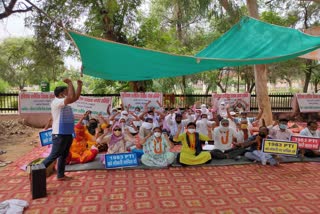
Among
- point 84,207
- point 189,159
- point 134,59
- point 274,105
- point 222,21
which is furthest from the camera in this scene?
point 274,105

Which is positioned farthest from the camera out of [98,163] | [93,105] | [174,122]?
[93,105]

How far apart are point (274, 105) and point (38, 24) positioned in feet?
33.7

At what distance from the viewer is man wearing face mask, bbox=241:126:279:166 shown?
547 centimetres

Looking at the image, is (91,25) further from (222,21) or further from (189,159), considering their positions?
(189,159)

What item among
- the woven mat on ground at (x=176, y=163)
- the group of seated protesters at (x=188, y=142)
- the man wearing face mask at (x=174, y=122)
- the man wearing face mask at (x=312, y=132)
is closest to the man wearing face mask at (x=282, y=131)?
the group of seated protesters at (x=188, y=142)

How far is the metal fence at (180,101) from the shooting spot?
10867 millimetres

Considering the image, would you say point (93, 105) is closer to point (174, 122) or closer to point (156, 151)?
point (174, 122)

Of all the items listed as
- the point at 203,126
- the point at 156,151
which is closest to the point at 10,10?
the point at 156,151

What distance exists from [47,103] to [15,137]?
1.56 metres

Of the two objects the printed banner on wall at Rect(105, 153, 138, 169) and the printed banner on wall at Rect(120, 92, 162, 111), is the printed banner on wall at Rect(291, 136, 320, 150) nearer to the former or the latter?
the printed banner on wall at Rect(105, 153, 138, 169)

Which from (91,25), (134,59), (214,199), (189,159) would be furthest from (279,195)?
(91,25)

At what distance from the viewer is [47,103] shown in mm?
9602

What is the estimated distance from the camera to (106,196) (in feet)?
12.9

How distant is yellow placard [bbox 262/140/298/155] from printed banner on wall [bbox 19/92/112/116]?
219 inches
